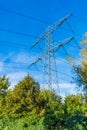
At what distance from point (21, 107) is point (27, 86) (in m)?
2.53

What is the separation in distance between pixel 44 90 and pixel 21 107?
784 centimetres

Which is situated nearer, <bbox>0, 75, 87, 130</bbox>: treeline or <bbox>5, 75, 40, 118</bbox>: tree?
<bbox>0, 75, 87, 130</bbox>: treeline

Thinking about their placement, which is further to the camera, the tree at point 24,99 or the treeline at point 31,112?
the tree at point 24,99

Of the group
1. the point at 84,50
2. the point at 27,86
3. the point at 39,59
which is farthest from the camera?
the point at 39,59

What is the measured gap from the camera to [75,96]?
194 feet

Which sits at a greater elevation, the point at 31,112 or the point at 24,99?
the point at 24,99

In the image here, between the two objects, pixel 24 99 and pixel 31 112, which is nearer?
pixel 31 112

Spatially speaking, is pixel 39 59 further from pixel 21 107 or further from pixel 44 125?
pixel 44 125

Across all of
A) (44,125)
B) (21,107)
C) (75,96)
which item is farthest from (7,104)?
(75,96)

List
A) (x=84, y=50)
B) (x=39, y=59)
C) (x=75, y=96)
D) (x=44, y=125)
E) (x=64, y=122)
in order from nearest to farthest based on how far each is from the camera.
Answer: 1. (x=44, y=125)
2. (x=64, y=122)
3. (x=84, y=50)
4. (x=39, y=59)
5. (x=75, y=96)

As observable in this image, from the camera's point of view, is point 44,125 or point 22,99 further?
point 22,99

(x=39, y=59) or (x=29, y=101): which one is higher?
(x=39, y=59)

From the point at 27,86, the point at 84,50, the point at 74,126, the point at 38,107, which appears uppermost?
the point at 84,50

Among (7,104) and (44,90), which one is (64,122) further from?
(44,90)
